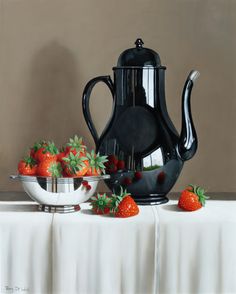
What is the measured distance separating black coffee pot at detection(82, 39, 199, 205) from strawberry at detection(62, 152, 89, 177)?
0.33 feet

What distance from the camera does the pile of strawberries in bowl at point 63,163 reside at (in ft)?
4.03

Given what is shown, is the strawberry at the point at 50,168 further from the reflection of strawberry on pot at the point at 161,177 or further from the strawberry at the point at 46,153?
the reflection of strawberry on pot at the point at 161,177

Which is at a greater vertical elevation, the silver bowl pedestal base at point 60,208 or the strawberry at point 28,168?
the strawberry at point 28,168

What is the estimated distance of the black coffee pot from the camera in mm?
1311

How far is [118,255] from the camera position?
46.3 inches

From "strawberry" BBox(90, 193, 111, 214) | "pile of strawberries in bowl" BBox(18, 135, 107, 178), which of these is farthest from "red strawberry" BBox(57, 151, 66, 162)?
"strawberry" BBox(90, 193, 111, 214)

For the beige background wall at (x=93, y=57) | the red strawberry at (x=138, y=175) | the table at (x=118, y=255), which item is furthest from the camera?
the beige background wall at (x=93, y=57)

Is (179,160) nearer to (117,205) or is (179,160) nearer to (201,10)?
(117,205)

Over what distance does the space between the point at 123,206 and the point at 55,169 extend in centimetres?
15

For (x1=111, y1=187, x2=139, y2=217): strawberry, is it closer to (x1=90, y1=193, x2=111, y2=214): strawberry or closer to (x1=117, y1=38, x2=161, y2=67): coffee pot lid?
(x1=90, y1=193, x2=111, y2=214): strawberry

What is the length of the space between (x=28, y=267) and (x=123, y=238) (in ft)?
0.61

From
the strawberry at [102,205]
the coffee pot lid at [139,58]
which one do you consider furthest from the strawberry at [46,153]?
the coffee pot lid at [139,58]

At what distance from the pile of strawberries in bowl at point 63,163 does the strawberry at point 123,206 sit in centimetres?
8

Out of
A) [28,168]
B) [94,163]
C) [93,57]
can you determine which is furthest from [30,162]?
[93,57]
